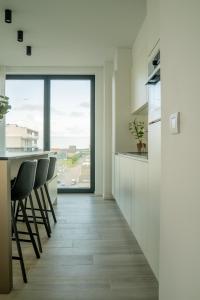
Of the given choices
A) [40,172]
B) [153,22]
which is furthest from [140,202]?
[153,22]

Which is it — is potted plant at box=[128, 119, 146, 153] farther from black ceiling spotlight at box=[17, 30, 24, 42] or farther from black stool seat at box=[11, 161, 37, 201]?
black stool seat at box=[11, 161, 37, 201]

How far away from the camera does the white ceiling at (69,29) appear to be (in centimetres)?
373

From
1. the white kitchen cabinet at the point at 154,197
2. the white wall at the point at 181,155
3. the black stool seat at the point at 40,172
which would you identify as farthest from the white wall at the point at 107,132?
the white wall at the point at 181,155

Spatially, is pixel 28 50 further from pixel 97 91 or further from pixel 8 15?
pixel 97 91

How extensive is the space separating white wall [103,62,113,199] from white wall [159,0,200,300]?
14.4 ft

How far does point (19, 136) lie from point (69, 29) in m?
2.83

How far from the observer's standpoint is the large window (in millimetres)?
6539

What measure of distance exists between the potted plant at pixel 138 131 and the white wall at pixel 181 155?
3279mm

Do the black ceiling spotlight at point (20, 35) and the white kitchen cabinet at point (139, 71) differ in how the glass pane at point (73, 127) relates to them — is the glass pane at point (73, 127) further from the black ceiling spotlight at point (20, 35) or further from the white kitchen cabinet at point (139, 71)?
the black ceiling spotlight at point (20, 35)

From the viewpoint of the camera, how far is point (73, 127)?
Result: 6672 millimetres

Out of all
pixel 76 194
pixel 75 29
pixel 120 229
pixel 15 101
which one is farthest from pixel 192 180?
pixel 15 101

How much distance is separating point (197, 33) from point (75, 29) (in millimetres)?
3785

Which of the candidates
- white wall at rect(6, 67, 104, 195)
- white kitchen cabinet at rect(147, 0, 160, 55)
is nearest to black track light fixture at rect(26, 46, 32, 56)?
white wall at rect(6, 67, 104, 195)

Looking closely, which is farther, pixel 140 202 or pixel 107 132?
pixel 107 132
